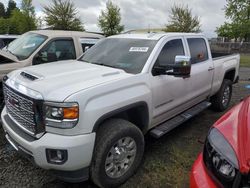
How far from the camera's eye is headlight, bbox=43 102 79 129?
279 cm

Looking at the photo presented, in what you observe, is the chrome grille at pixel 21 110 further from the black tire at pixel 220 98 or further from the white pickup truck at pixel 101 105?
the black tire at pixel 220 98

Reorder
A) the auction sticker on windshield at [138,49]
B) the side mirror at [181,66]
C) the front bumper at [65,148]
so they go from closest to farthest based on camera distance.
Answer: the front bumper at [65,148] → the side mirror at [181,66] → the auction sticker on windshield at [138,49]

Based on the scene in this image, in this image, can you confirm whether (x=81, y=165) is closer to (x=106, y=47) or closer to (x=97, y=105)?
(x=97, y=105)

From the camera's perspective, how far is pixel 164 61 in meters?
4.23

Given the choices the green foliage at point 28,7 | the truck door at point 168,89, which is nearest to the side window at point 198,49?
the truck door at point 168,89

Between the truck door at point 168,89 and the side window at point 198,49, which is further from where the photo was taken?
the side window at point 198,49

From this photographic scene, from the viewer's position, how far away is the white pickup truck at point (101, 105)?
2818 mm

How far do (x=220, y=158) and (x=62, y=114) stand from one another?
1.58 m

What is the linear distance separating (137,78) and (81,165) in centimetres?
132

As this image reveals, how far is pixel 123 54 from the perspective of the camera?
424cm

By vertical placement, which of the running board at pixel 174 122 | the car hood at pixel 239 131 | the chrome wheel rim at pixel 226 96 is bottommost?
the chrome wheel rim at pixel 226 96

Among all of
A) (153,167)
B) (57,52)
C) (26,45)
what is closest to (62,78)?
(153,167)

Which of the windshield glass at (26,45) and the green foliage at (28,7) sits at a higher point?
the green foliage at (28,7)

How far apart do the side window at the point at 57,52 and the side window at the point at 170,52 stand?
2.89 meters
